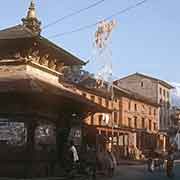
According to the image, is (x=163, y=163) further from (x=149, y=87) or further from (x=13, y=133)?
(x=149, y=87)

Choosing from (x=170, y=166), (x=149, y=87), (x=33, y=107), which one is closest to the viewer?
(x=33, y=107)

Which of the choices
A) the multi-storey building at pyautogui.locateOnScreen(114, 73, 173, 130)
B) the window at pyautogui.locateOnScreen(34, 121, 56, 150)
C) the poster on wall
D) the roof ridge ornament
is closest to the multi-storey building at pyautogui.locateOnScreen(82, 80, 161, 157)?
the multi-storey building at pyautogui.locateOnScreen(114, 73, 173, 130)

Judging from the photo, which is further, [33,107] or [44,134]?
[44,134]

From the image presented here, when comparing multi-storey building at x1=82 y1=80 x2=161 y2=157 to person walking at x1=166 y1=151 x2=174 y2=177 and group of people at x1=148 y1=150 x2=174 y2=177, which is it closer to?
group of people at x1=148 y1=150 x2=174 y2=177

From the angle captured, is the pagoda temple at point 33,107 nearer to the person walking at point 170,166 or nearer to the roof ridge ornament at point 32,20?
the roof ridge ornament at point 32,20

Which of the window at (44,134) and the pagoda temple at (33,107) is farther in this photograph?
the window at (44,134)

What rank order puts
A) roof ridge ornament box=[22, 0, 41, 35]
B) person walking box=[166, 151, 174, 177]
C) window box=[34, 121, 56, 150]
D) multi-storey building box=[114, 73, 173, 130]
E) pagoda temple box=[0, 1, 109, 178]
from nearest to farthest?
pagoda temple box=[0, 1, 109, 178] < window box=[34, 121, 56, 150] < person walking box=[166, 151, 174, 177] < roof ridge ornament box=[22, 0, 41, 35] < multi-storey building box=[114, 73, 173, 130]

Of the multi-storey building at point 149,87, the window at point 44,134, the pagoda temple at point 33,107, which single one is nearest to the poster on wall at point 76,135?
the pagoda temple at point 33,107

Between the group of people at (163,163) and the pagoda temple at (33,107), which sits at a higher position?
the pagoda temple at (33,107)

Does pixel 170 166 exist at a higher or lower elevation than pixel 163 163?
higher

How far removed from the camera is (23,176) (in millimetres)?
22531

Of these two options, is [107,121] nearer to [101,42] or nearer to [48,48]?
[101,42]

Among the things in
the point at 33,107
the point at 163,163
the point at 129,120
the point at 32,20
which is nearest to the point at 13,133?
the point at 33,107

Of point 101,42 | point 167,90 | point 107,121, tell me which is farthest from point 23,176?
point 167,90
